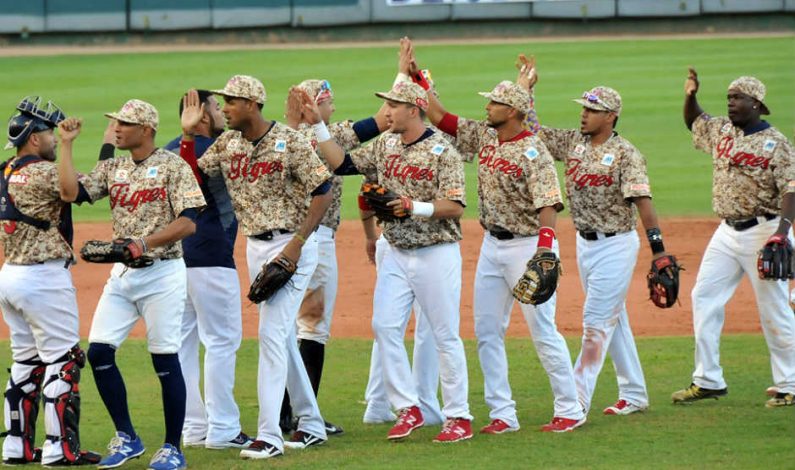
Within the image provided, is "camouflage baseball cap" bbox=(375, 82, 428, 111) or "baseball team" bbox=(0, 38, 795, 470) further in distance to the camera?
"camouflage baseball cap" bbox=(375, 82, 428, 111)

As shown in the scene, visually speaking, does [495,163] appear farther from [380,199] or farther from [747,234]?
[747,234]

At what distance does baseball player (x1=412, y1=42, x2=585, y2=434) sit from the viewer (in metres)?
7.63

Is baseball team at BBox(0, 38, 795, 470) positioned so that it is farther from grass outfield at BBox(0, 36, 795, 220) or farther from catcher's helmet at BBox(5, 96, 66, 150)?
grass outfield at BBox(0, 36, 795, 220)

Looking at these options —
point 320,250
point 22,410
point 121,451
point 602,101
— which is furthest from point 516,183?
point 22,410

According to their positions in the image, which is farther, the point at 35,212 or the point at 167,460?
the point at 35,212

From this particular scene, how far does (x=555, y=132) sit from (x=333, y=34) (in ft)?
70.8

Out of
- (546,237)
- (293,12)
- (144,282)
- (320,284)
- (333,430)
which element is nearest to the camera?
(144,282)

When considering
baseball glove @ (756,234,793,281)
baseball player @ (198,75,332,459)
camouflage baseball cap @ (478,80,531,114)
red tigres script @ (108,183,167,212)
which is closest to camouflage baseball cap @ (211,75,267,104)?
baseball player @ (198,75,332,459)

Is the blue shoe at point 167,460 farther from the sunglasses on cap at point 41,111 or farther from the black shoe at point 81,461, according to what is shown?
the sunglasses on cap at point 41,111

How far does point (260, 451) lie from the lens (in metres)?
7.03

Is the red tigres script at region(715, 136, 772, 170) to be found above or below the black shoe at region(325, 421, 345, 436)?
above

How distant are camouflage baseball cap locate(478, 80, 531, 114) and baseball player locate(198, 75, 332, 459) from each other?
112 cm

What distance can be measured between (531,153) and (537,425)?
161cm

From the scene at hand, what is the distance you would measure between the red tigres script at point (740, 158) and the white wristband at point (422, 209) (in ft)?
7.57
